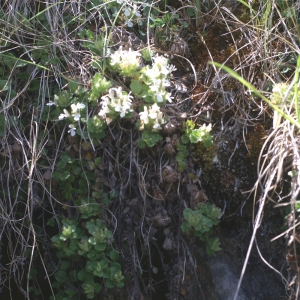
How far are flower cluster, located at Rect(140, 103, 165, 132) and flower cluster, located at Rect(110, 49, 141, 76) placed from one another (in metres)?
0.18

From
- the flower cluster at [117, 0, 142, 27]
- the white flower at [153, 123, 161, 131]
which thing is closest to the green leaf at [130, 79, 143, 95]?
the white flower at [153, 123, 161, 131]

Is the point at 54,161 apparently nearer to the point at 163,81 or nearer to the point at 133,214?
the point at 133,214

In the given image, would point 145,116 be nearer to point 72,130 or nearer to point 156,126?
point 156,126

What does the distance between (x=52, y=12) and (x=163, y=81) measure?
0.64 m

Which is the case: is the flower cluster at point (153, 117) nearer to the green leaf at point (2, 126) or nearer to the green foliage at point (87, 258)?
the green foliage at point (87, 258)

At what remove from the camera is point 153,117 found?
196cm

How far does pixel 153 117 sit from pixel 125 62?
0.26 meters

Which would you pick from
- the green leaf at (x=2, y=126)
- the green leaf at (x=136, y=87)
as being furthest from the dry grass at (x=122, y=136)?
the green leaf at (x=136, y=87)

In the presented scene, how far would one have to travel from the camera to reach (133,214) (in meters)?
2.05

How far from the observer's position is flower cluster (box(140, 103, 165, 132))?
1.96 metres

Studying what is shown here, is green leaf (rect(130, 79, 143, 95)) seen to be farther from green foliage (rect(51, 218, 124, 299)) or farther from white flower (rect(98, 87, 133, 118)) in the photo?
green foliage (rect(51, 218, 124, 299))

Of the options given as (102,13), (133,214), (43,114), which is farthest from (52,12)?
(133,214)

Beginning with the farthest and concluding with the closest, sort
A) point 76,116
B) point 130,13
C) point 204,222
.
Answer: point 130,13, point 76,116, point 204,222

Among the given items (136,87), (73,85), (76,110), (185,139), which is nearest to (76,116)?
(76,110)
